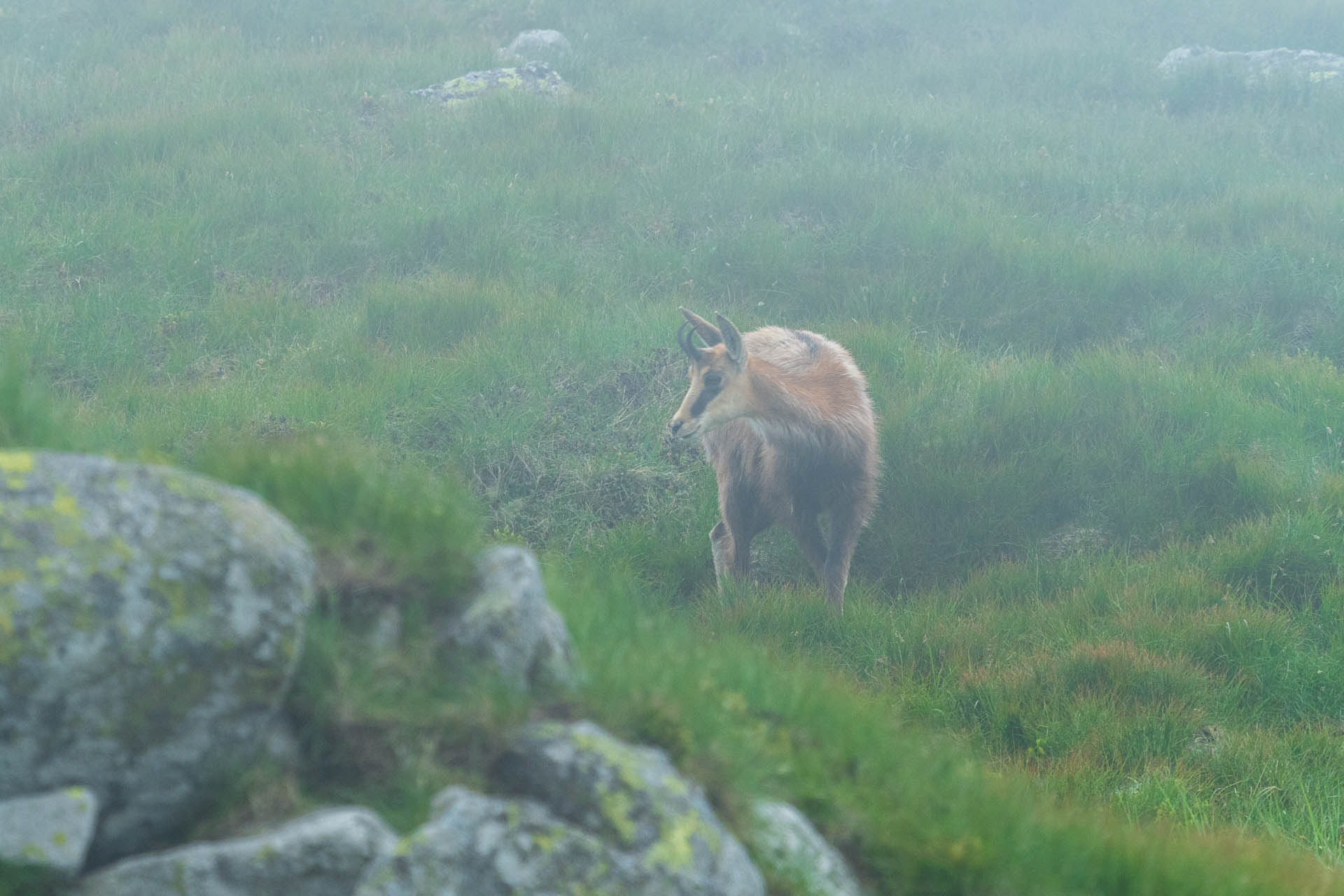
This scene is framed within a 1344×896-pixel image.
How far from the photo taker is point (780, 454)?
Answer: 7.69 meters

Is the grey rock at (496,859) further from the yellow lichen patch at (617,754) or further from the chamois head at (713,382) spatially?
the chamois head at (713,382)

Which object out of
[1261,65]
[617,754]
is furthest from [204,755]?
[1261,65]

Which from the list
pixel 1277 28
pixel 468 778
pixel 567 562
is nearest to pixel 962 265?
pixel 567 562

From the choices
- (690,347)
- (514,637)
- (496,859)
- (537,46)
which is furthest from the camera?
(537,46)

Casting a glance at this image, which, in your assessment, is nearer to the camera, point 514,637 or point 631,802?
point 631,802

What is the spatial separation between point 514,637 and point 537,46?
14.7m

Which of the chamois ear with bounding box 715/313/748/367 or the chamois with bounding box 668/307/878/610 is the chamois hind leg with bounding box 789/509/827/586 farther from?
the chamois ear with bounding box 715/313/748/367

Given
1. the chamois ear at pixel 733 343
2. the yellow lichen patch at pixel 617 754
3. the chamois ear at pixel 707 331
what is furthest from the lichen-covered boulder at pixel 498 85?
the yellow lichen patch at pixel 617 754

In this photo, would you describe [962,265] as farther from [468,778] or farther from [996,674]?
[468,778]

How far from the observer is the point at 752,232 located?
11125 millimetres

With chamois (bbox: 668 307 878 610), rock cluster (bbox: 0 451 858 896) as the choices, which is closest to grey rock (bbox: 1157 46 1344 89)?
chamois (bbox: 668 307 878 610)

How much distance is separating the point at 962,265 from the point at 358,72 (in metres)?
8.48

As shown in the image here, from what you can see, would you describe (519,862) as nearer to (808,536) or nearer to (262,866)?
(262,866)

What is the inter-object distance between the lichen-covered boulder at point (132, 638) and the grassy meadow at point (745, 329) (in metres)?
0.14
